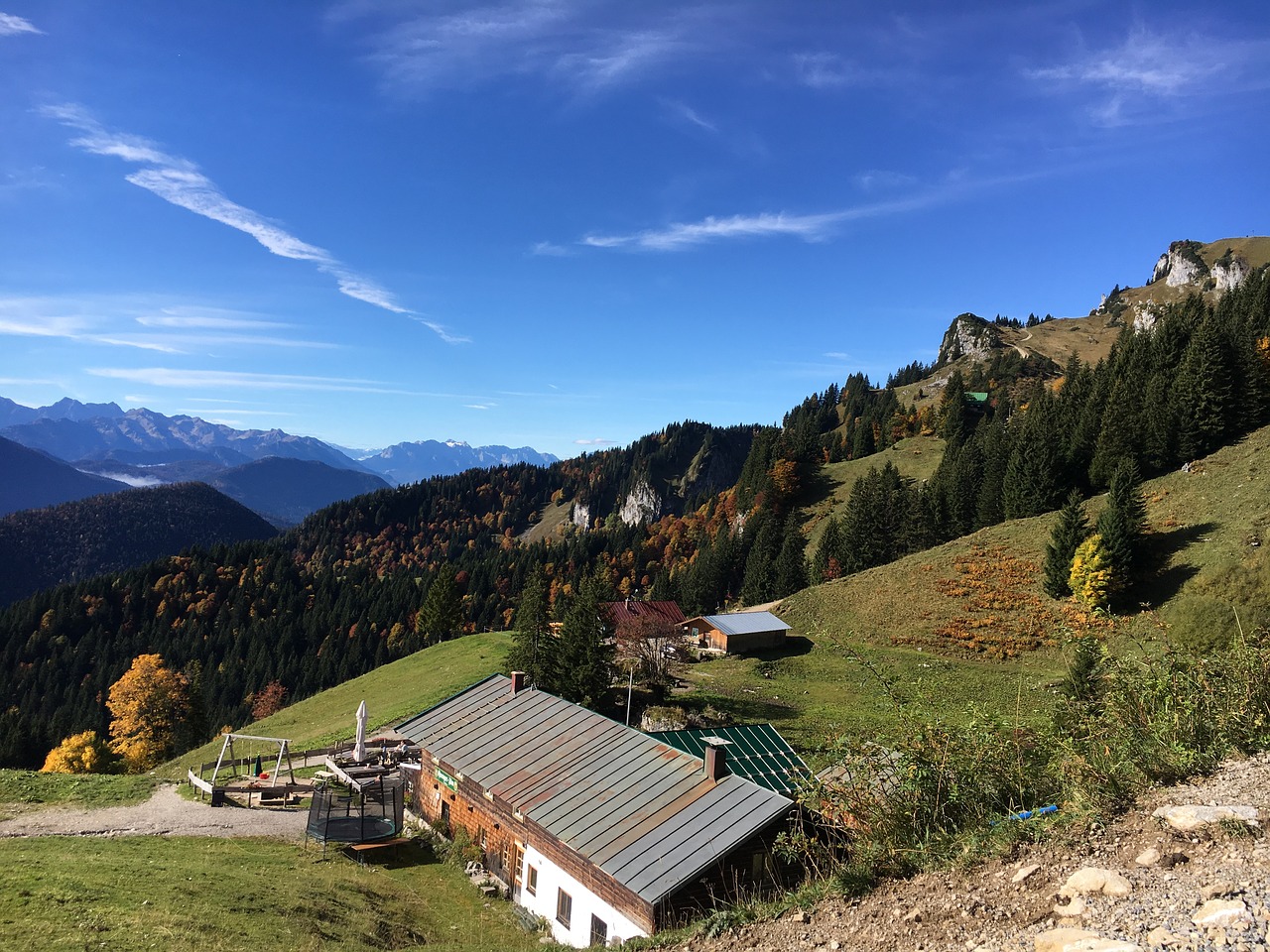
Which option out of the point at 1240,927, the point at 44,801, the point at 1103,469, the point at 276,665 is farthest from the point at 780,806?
the point at 276,665

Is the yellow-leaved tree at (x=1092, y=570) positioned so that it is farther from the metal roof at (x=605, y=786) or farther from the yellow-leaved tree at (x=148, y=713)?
the yellow-leaved tree at (x=148, y=713)

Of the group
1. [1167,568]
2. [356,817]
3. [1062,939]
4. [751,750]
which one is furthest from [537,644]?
[1167,568]

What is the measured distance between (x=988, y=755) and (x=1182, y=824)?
194 cm

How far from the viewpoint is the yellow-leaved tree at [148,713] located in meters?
66.8

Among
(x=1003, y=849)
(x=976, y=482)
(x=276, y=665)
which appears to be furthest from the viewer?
(x=276, y=665)

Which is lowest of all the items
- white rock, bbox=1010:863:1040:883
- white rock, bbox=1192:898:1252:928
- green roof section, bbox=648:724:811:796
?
green roof section, bbox=648:724:811:796

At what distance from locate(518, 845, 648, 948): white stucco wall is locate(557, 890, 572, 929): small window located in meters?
0.10

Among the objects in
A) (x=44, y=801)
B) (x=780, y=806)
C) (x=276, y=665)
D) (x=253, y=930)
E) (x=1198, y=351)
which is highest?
(x=1198, y=351)

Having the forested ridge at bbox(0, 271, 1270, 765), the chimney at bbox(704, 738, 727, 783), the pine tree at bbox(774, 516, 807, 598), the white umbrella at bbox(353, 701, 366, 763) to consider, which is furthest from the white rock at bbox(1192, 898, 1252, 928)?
the pine tree at bbox(774, 516, 807, 598)

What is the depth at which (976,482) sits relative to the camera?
8419 cm

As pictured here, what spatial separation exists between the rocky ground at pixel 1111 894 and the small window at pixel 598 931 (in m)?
8.78

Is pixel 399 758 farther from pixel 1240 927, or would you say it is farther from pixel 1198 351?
pixel 1198 351

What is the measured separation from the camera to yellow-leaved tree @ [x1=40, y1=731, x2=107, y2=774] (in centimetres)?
5944

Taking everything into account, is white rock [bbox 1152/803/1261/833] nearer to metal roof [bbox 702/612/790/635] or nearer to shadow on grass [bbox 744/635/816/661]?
shadow on grass [bbox 744/635/816/661]
